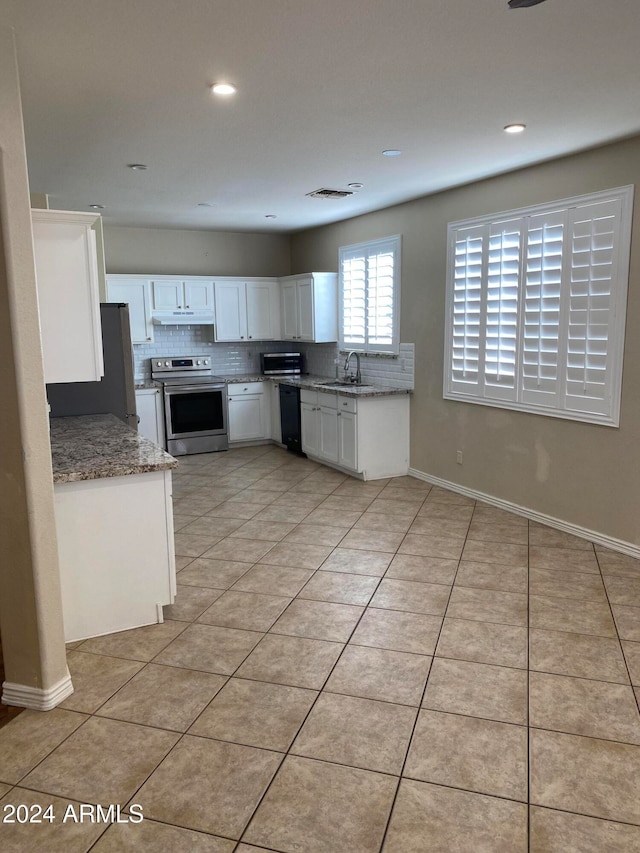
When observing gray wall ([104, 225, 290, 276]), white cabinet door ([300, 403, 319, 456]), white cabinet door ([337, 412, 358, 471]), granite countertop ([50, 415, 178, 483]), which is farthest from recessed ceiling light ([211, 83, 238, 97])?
gray wall ([104, 225, 290, 276])

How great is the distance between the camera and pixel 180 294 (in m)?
7.34

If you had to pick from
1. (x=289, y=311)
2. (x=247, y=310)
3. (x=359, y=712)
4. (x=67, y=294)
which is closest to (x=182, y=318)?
(x=247, y=310)

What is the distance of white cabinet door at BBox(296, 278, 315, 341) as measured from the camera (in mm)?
7156

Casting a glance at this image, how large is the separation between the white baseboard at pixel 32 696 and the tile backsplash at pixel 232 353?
4502 mm

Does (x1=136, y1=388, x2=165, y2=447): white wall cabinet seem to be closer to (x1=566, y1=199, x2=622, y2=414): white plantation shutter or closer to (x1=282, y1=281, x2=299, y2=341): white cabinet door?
(x1=282, y1=281, x2=299, y2=341): white cabinet door

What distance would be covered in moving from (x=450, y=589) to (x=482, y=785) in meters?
1.58

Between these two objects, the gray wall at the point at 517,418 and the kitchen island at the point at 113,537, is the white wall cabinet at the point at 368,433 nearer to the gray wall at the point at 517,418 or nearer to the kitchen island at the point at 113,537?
the gray wall at the point at 517,418

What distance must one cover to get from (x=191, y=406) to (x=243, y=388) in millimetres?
715

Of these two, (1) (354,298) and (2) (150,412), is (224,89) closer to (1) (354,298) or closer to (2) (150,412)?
(1) (354,298)

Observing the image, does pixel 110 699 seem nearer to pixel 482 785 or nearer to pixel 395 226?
pixel 482 785

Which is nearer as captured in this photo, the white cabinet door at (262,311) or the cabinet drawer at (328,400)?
the cabinet drawer at (328,400)

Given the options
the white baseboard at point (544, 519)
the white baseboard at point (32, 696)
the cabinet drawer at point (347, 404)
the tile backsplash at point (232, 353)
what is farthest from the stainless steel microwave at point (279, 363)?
the white baseboard at point (32, 696)

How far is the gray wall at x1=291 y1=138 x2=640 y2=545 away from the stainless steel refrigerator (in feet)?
8.61

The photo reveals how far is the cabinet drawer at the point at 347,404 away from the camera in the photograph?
5.91m
